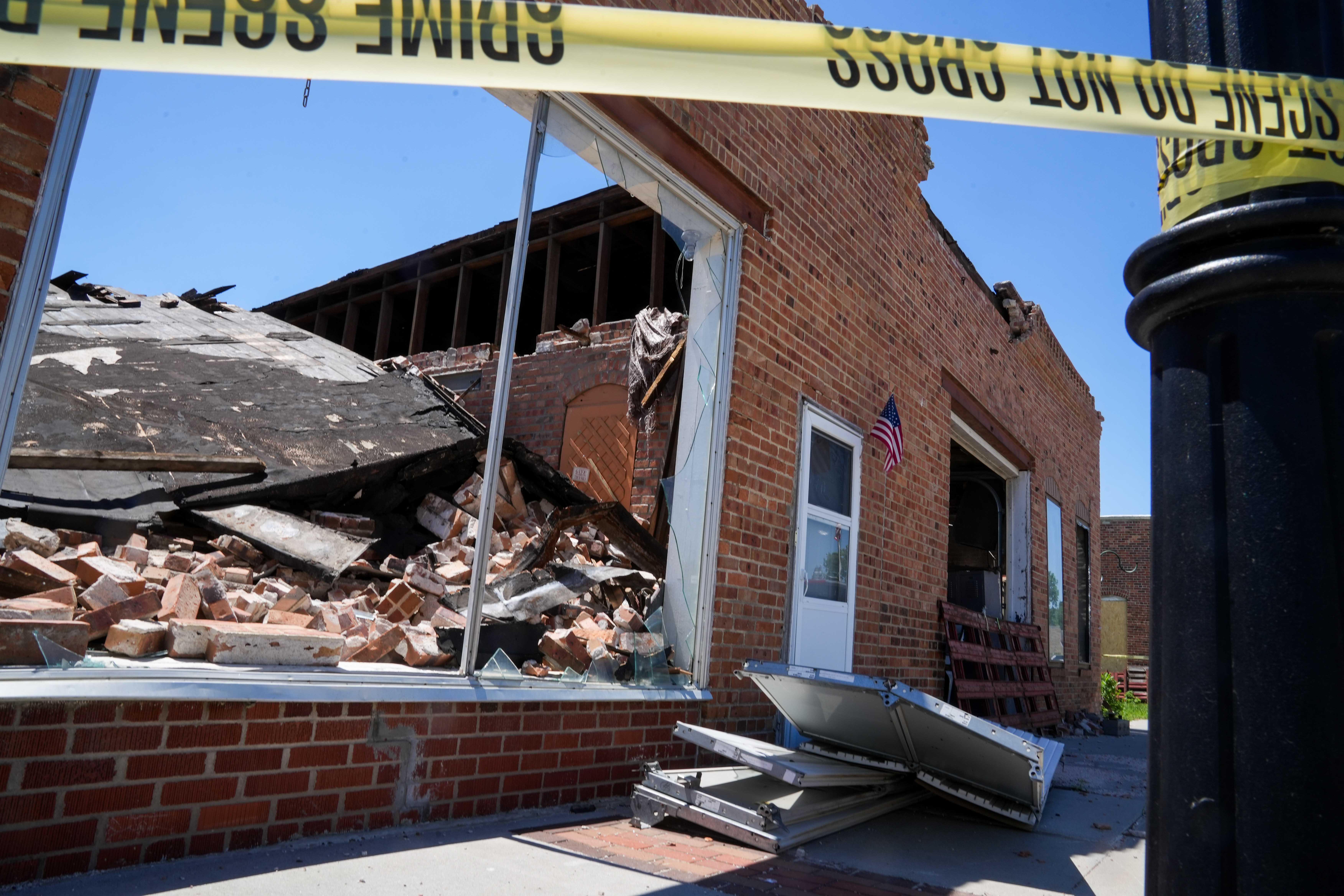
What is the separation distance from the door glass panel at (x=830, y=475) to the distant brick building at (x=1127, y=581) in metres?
22.0

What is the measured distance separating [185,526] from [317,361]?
14.5 ft

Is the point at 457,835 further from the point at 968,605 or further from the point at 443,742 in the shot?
the point at 968,605

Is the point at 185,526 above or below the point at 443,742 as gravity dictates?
above

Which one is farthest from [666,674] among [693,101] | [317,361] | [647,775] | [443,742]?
[317,361]

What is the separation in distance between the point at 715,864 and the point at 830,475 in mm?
3672

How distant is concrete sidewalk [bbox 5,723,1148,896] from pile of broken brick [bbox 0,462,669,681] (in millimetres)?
752

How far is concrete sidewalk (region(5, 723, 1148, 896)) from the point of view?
9.39 feet

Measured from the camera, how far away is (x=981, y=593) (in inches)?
500

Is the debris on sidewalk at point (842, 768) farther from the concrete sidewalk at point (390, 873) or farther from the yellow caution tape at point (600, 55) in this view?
the yellow caution tape at point (600, 55)

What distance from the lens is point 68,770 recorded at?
106 inches

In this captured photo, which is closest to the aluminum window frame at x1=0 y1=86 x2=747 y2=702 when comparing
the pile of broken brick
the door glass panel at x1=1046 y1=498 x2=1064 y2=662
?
the pile of broken brick

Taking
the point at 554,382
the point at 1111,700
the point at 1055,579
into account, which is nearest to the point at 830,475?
the point at 554,382

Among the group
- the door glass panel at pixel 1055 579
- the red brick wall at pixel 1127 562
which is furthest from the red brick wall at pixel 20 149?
the red brick wall at pixel 1127 562

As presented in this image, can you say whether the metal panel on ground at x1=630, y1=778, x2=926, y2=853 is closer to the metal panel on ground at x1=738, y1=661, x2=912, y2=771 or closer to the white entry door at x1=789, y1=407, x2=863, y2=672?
the metal panel on ground at x1=738, y1=661, x2=912, y2=771
